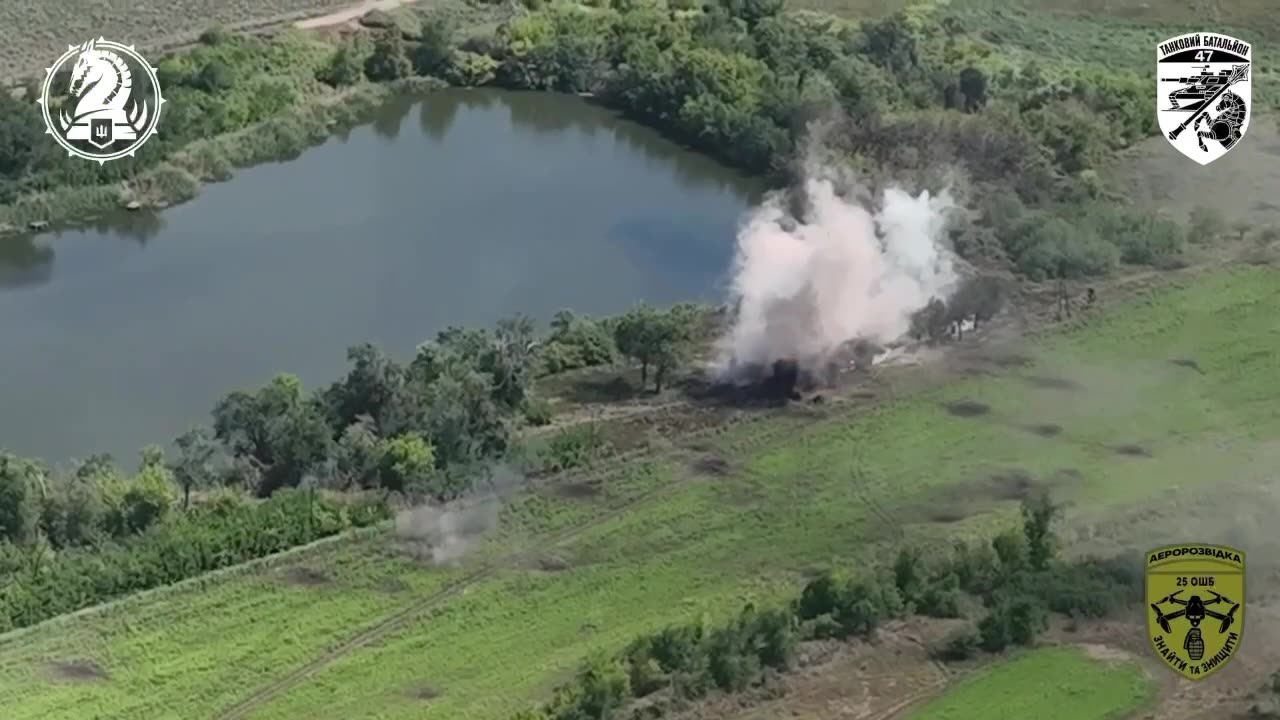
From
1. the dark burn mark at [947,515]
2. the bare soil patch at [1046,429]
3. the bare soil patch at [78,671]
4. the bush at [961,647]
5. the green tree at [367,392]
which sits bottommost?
the bush at [961,647]

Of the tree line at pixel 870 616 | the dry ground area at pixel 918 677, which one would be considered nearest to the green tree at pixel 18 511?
the tree line at pixel 870 616

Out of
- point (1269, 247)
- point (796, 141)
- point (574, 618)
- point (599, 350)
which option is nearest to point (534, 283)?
point (599, 350)

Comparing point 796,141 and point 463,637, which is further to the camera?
point 796,141

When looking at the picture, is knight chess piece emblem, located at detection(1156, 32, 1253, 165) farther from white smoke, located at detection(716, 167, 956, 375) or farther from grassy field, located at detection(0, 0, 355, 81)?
grassy field, located at detection(0, 0, 355, 81)

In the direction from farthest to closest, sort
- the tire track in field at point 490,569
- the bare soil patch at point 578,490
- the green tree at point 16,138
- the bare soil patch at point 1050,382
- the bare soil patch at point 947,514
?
1. the green tree at point 16,138
2. the bare soil patch at point 1050,382
3. the bare soil patch at point 578,490
4. the bare soil patch at point 947,514
5. the tire track in field at point 490,569

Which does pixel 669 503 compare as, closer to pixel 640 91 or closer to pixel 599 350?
pixel 599 350

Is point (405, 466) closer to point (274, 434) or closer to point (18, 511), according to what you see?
point (274, 434)

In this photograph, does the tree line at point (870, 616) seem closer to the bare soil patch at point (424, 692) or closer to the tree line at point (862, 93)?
the bare soil patch at point (424, 692)
